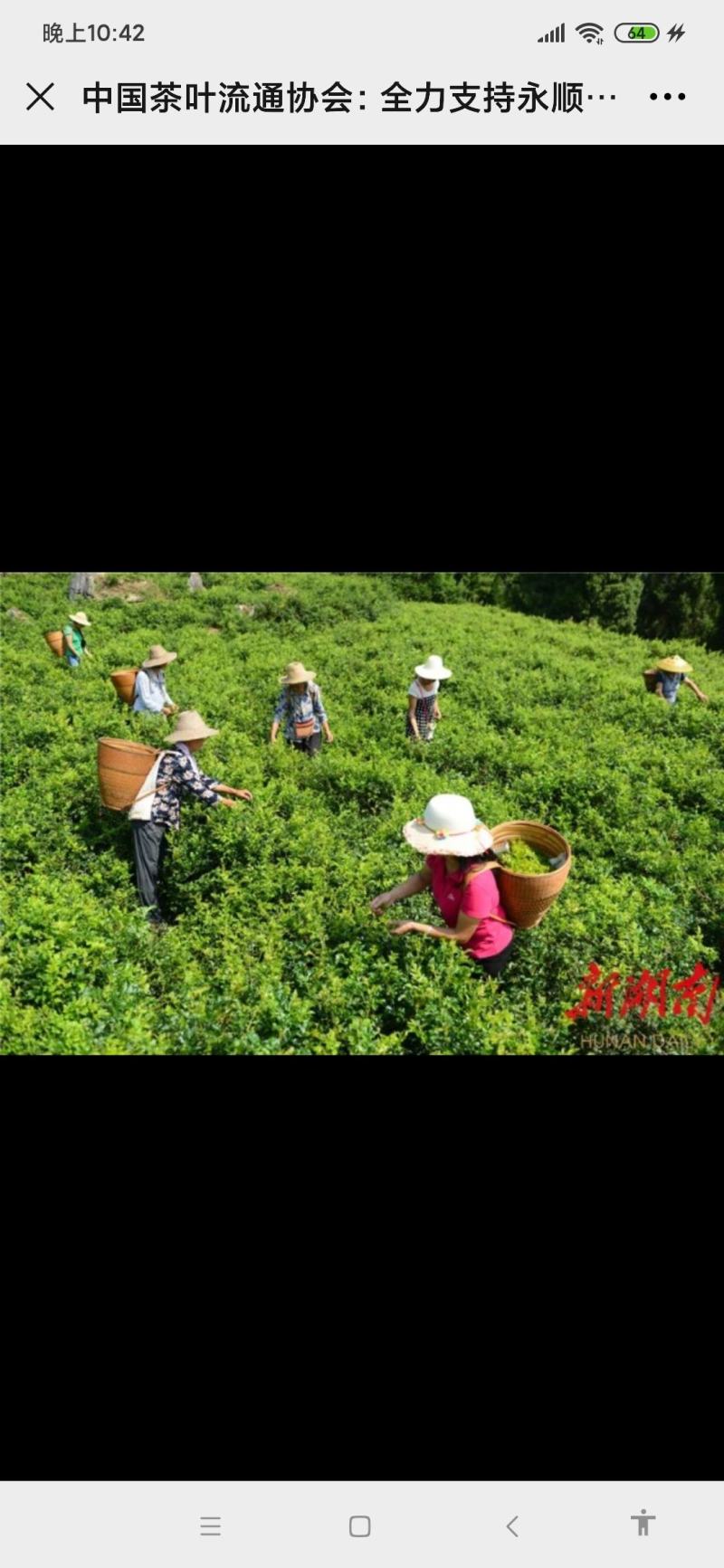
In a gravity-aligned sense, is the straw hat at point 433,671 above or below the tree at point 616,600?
below

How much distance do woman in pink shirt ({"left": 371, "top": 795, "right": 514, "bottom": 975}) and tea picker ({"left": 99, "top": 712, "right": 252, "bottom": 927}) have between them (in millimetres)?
1753

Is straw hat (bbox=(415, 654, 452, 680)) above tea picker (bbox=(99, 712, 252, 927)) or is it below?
above

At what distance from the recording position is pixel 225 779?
602cm

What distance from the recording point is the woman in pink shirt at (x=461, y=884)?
388 centimetres

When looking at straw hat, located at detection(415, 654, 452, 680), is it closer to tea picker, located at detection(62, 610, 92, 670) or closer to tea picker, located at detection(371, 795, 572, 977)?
tea picker, located at detection(371, 795, 572, 977)

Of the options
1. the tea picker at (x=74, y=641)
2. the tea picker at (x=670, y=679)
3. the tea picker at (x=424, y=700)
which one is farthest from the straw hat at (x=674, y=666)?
the tea picker at (x=74, y=641)

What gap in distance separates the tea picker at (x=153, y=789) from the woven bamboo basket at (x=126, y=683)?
7.02 ft

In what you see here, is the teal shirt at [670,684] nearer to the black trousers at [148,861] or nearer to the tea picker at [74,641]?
the black trousers at [148,861]

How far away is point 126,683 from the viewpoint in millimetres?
7371

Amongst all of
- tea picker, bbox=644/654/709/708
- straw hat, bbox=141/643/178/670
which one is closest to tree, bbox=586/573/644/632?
tea picker, bbox=644/654/709/708

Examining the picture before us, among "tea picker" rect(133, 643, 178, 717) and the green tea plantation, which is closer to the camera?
the green tea plantation

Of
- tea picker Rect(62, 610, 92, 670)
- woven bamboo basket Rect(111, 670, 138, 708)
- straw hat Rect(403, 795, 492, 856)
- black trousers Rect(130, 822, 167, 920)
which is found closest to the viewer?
straw hat Rect(403, 795, 492, 856)

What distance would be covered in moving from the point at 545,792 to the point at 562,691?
7.22 feet

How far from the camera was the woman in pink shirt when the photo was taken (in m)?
3.88
